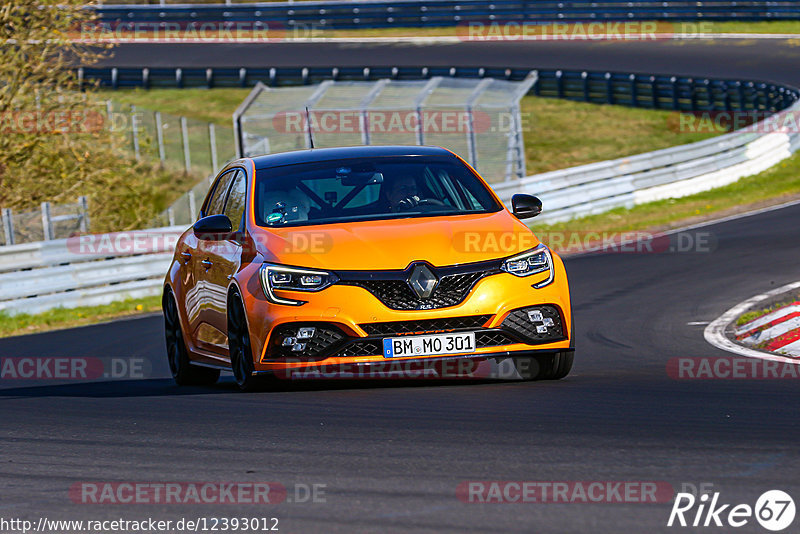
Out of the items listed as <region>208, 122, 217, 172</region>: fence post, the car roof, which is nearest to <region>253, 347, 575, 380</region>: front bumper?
the car roof

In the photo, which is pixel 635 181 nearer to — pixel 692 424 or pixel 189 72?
pixel 692 424

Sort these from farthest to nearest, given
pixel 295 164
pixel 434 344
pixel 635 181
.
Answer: pixel 635 181 → pixel 295 164 → pixel 434 344

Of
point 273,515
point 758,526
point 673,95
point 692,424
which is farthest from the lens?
point 673,95

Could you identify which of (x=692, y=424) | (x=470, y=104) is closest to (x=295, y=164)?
(x=692, y=424)

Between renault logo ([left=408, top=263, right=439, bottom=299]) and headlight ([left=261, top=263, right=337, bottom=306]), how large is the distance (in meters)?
0.46

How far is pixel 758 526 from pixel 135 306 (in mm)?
15440

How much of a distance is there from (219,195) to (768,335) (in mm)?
4415

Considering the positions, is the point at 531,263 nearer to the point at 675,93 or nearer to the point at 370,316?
the point at 370,316

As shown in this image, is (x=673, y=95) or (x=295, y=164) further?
(x=673, y=95)

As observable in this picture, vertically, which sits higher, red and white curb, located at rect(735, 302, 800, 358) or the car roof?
the car roof

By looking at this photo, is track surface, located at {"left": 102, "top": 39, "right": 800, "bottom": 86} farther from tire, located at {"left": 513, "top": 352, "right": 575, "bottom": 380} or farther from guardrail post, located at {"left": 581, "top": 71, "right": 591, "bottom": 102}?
tire, located at {"left": 513, "top": 352, "right": 575, "bottom": 380}

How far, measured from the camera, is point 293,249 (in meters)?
8.23

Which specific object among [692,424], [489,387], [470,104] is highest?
[692,424]

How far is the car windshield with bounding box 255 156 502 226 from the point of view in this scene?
8.91 metres
